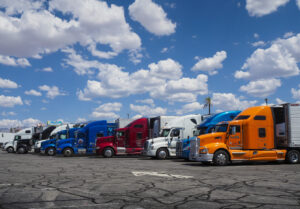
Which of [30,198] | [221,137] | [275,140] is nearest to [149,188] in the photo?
[30,198]

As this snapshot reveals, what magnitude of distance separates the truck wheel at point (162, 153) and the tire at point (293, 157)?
805cm

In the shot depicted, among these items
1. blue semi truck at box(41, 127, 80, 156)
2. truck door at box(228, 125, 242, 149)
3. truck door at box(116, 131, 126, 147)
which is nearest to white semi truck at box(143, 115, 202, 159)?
truck door at box(116, 131, 126, 147)

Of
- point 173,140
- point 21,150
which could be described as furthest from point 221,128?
point 21,150

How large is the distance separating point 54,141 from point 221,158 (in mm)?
17601

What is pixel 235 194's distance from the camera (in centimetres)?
714

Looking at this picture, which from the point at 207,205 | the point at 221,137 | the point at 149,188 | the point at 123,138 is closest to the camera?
the point at 207,205

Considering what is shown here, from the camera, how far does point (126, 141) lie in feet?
82.0

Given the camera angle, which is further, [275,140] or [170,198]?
[275,140]

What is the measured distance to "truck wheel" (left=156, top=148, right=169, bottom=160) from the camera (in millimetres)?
21703

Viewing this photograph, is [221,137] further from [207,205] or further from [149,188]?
[207,205]

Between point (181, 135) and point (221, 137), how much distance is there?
20.2 ft

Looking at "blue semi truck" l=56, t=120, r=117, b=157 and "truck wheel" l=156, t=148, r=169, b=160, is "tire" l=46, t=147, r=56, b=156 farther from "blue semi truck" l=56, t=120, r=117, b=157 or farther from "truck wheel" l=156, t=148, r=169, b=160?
"truck wheel" l=156, t=148, r=169, b=160

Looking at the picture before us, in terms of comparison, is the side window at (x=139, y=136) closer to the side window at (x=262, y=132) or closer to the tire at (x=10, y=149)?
the side window at (x=262, y=132)

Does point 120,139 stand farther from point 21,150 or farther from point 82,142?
point 21,150
